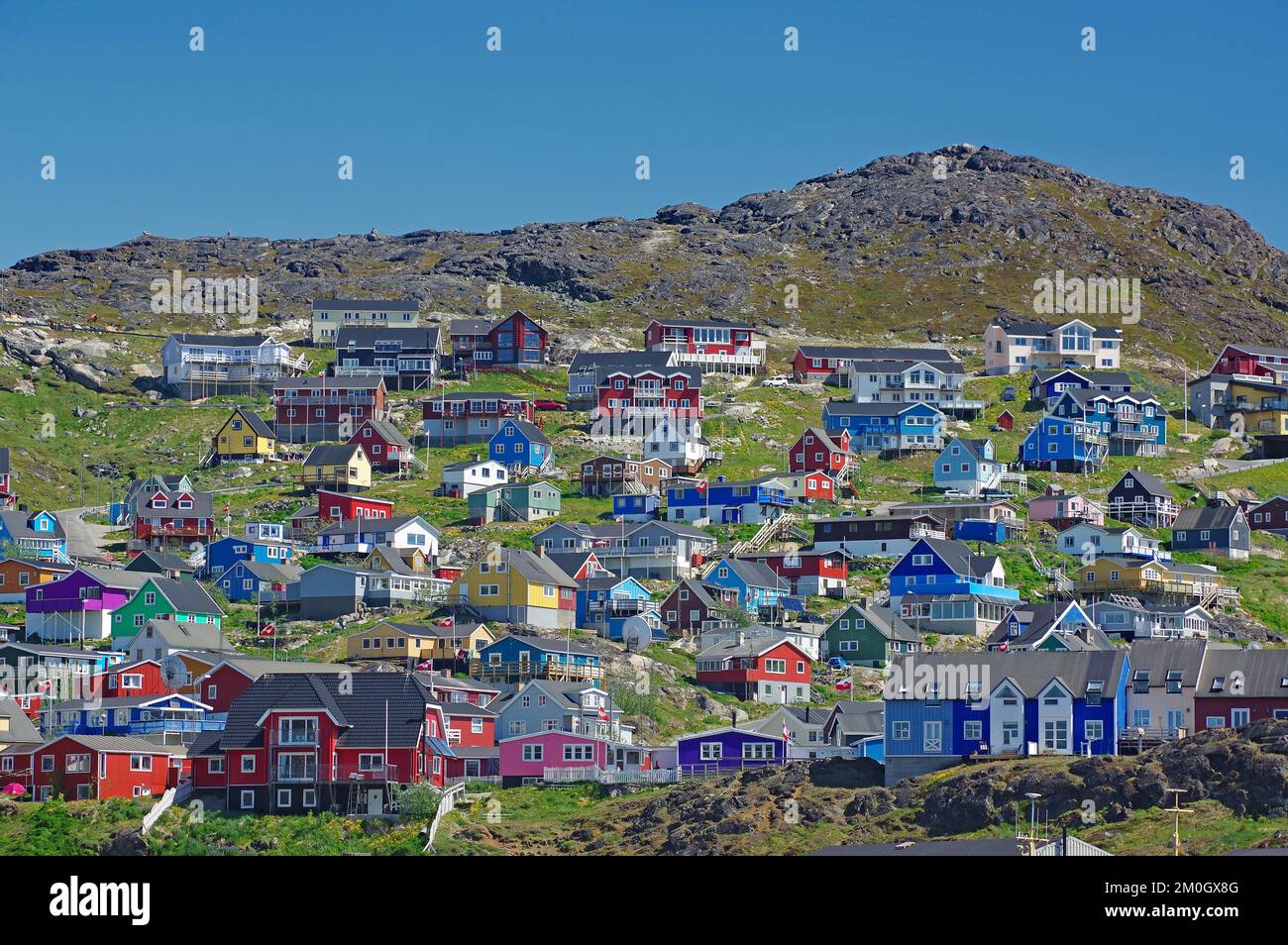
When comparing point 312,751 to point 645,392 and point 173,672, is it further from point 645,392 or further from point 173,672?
point 645,392

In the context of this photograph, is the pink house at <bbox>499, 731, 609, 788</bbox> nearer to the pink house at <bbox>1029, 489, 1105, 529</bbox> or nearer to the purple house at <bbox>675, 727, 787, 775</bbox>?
the purple house at <bbox>675, 727, 787, 775</bbox>

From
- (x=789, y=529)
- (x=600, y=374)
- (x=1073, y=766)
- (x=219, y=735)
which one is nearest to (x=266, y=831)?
(x=219, y=735)

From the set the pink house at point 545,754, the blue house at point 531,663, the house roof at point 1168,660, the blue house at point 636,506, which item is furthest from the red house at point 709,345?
the house roof at point 1168,660

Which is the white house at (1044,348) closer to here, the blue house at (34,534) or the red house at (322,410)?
the red house at (322,410)

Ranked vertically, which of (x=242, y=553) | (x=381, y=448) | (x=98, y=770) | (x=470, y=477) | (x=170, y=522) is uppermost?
(x=381, y=448)

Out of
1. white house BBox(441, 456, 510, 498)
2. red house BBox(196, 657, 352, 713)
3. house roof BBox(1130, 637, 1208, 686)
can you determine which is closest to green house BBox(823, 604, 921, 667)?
house roof BBox(1130, 637, 1208, 686)

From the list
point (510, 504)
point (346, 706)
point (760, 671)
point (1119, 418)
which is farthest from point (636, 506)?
point (346, 706)

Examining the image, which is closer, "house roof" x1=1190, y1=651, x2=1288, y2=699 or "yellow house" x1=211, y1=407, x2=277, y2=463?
"house roof" x1=1190, y1=651, x2=1288, y2=699
